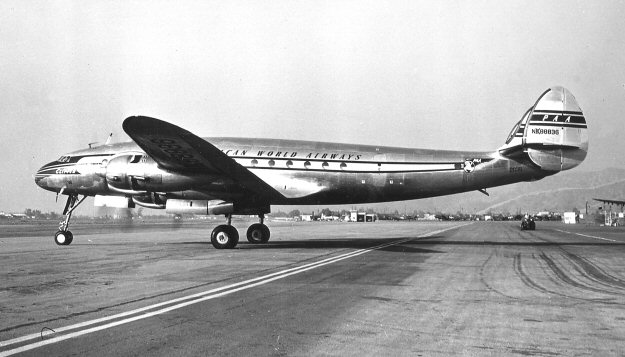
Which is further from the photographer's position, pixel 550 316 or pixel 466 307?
pixel 466 307

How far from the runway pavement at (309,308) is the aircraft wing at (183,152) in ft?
15.6

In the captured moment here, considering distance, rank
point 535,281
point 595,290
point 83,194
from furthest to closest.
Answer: point 83,194
point 535,281
point 595,290

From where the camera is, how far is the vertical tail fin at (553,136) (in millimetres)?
22406

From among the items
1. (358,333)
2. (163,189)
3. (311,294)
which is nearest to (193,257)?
(163,189)

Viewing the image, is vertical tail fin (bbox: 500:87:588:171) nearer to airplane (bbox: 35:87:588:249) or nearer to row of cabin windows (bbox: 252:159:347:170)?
airplane (bbox: 35:87:588:249)

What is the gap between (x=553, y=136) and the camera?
73.8 feet

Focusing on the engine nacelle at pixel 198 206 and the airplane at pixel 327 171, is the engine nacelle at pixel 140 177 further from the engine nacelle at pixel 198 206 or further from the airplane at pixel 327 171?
the engine nacelle at pixel 198 206

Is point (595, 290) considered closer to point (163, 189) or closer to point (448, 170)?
point (448, 170)

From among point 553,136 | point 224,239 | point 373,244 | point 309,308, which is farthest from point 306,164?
point 309,308

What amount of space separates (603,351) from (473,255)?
46.2 feet

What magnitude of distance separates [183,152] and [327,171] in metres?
6.58

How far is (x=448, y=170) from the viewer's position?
75.0ft

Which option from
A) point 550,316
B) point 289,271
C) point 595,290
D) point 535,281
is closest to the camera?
point 550,316

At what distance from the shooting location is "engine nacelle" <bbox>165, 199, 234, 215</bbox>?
71.9ft
